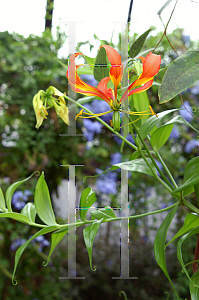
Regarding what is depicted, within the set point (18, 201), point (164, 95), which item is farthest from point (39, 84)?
point (164, 95)

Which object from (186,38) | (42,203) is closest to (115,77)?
(42,203)

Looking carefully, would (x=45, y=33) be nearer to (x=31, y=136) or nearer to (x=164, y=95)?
(x=31, y=136)

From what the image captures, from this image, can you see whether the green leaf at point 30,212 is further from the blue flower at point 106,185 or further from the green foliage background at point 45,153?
the blue flower at point 106,185

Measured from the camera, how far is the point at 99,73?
290 millimetres

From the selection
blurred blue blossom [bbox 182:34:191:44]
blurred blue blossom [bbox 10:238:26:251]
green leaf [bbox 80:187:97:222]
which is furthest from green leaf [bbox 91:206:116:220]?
blurred blue blossom [bbox 182:34:191:44]

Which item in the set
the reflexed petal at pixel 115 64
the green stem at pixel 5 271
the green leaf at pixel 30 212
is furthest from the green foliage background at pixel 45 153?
the reflexed petal at pixel 115 64

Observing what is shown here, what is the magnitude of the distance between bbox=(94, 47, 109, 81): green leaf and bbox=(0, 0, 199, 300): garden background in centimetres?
80

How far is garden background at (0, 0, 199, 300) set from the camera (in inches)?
45.2

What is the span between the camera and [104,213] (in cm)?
40

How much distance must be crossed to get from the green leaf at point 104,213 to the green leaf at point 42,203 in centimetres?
7

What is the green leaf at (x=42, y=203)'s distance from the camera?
41 cm

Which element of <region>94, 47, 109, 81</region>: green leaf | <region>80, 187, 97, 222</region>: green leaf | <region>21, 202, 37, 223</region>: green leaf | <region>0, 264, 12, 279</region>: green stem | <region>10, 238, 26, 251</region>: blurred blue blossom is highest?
<region>94, 47, 109, 81</region>: green leaf

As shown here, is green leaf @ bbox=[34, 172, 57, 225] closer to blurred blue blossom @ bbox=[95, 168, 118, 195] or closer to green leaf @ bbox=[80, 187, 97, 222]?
green leaf @ bbox=[80, 187, 97, 222]

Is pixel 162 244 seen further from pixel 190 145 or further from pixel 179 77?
pixel 190 145
